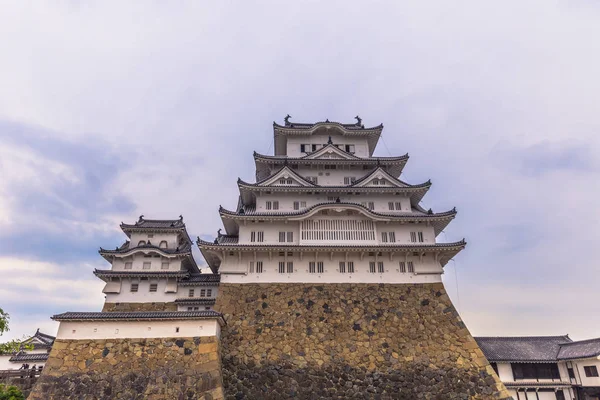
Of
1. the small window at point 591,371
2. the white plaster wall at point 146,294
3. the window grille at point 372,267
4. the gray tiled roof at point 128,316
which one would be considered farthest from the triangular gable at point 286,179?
the small window at point 591,371

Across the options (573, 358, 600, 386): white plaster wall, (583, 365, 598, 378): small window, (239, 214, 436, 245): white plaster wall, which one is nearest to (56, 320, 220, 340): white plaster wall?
(239, 214, 436, 245): white plaster wall

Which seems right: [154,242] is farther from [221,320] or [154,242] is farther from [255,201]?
[221,320]

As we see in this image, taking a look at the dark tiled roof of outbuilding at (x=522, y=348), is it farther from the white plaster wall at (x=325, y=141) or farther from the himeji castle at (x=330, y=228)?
the white plaster wall at (x=325, y=141)

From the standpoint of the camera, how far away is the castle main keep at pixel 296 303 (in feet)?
54.9

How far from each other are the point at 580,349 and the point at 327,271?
1918 cm

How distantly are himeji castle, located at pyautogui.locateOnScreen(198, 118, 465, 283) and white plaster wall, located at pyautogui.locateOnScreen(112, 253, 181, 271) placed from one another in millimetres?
3101

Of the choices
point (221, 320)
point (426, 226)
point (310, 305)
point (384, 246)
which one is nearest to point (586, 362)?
point (426, 226)

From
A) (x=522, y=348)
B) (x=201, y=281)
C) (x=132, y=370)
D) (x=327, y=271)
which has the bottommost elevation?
(x=132, y=370)

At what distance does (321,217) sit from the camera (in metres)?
23.1

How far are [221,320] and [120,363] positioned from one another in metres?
4.88

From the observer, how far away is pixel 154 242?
90.9 feet

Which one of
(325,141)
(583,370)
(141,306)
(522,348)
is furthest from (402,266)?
(141,306)

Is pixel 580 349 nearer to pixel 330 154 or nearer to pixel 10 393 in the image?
pixel 330 154

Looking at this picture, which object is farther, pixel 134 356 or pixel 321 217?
pixel 321 217
